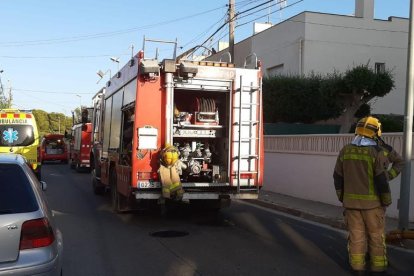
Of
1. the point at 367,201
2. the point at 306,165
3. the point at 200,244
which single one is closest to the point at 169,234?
the point at 200,244

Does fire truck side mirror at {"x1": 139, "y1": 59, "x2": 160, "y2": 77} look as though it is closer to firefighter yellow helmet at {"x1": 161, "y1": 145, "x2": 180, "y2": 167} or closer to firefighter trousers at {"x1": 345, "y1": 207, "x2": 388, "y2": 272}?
firefighter yellow helmet at {"x1": 161, "y1": 145, "x2": 180, "y2": 167}

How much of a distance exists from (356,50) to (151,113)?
63.6ft

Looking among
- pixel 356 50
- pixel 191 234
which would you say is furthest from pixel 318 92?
pixel 191 234

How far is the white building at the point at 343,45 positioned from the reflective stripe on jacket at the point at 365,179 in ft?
63.1

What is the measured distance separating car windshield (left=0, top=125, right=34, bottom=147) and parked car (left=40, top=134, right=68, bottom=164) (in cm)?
1848

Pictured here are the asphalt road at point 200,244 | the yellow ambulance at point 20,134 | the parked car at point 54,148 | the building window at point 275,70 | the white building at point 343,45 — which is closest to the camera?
the asphalt road at point 200,244

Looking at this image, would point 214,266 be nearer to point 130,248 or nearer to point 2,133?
point 130,248

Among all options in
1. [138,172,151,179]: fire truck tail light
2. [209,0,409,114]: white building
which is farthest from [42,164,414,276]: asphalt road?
[209,0,409,114]: white building

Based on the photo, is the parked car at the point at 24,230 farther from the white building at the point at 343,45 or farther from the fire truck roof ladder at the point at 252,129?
the white building at the point at 343,45

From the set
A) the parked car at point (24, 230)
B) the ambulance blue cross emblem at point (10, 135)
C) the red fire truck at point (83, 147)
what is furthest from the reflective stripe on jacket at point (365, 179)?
the red fire truck at point (83, 147)

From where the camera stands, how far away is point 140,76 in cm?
941

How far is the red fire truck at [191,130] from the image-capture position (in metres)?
9.33

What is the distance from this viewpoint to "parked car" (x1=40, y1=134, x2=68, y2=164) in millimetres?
34281

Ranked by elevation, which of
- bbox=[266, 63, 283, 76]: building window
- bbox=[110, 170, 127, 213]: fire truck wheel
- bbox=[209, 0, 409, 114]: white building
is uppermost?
bbox=[209, 0, 409, 114]: white building
